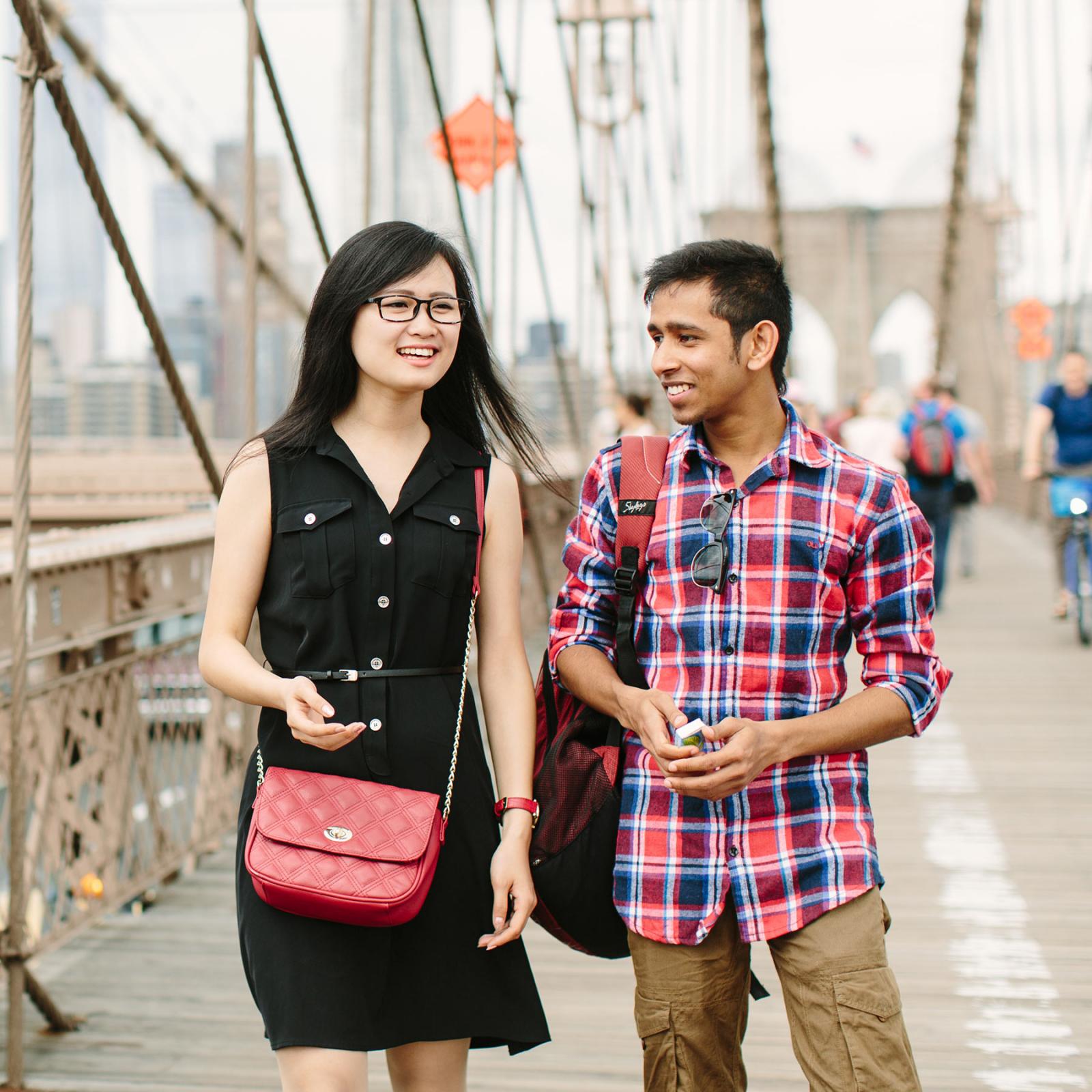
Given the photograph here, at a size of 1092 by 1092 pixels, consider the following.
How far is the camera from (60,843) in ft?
10.6

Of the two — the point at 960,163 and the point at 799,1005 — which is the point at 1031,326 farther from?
the point at 799,1005

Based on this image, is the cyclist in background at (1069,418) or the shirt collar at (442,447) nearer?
the shirt collar at (442,447)

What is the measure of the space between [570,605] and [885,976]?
0.52m

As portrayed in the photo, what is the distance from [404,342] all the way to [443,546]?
0.72 ft

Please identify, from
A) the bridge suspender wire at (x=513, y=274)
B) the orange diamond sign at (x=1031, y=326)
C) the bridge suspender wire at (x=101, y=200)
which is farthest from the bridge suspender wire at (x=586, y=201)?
the orange diamond sign at (x=1031, y=326)

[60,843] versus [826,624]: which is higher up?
[826,624]

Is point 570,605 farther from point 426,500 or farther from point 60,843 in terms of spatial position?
point 60,843

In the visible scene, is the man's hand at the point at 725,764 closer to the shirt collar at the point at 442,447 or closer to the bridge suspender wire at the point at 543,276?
the shirt collar at the point at 442,447

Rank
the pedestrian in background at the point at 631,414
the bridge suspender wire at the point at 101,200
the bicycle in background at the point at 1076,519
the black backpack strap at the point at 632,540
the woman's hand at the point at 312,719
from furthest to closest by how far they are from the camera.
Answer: the pedestrian in background at the point at 631,414 → the bicycle in background at the point at 1076,519 → the bridge suspender wire at the point at 101,200 → the black backpack strap at the point at 632,540 → the woman's hand at the point at 312,719

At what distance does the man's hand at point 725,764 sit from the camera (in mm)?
1524

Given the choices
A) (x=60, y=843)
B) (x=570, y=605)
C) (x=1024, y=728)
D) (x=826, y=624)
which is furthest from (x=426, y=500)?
(x=1024, y=728)

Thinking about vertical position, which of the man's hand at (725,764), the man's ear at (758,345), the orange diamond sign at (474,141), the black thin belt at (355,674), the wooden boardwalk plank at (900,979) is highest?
the orange diamond sign at (474,141)

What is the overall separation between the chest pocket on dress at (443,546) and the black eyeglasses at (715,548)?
241 millimetres

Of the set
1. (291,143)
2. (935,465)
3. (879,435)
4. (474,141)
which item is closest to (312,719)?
(291,143)
